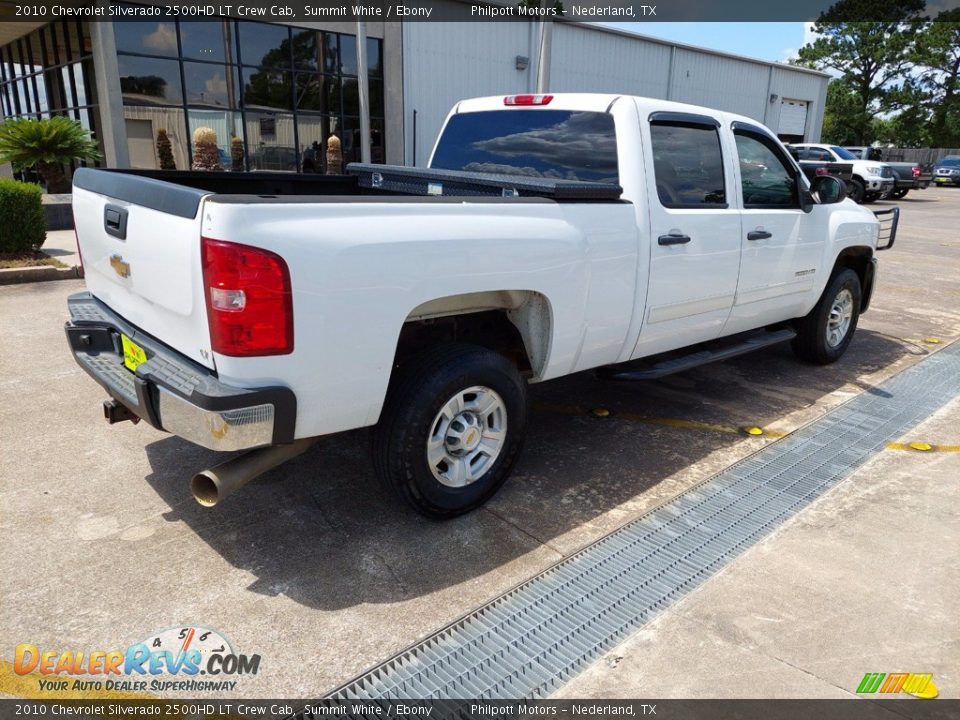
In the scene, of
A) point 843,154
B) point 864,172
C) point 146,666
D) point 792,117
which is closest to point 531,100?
point 146,666

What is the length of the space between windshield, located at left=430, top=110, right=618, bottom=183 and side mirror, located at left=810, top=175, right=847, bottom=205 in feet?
7.17

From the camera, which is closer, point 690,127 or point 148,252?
point 148,252

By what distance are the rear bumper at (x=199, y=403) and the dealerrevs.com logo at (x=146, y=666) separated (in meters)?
0.73

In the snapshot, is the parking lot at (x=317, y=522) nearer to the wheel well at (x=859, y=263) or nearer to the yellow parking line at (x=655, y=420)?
the yellow parking line at (x=655, y=420)

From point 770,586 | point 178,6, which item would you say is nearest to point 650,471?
point 770,586

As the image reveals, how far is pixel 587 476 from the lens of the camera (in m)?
4.11

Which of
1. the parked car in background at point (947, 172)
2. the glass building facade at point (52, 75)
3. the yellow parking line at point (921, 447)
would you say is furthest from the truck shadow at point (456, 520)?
the parked car in background at point (947, 172)

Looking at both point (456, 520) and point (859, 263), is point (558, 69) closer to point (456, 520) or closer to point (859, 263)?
point (859, 263)

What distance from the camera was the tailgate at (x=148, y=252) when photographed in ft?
8.83

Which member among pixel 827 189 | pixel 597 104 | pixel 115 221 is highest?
pixel 597 104

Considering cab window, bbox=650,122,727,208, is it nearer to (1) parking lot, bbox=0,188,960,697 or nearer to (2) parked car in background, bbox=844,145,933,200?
(1) parking lot, bbox=0,188,960,697

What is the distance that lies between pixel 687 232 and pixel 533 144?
3.53 ft

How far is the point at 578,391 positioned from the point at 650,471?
141 centimetres

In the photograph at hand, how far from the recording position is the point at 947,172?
3850 centimetres
